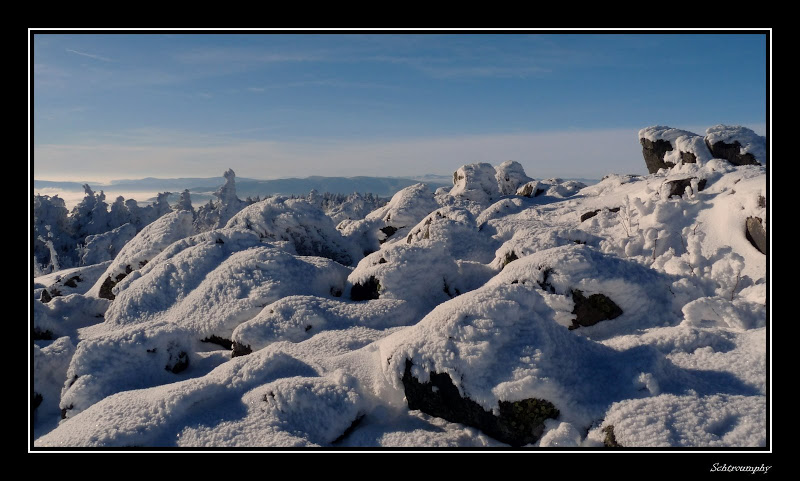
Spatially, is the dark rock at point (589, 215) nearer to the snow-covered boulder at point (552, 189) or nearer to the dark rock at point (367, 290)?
the snow-covered boulder at point (552, 189)

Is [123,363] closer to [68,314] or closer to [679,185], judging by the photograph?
[68,314]

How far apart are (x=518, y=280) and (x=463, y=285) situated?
9.06 feet

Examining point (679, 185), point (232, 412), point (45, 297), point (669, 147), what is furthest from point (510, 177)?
point (232, 412)

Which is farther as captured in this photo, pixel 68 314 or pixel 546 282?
Result: pixel 68 314

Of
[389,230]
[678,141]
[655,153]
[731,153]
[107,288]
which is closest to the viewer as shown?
[107,288]

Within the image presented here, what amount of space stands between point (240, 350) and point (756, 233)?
1484 cm

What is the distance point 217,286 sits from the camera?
1291 centimetres

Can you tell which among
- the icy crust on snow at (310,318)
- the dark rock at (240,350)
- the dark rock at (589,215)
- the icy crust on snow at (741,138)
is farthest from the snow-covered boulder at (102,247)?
the icy crust on snow at (741,138)

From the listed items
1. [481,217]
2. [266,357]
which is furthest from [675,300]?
[481,217]

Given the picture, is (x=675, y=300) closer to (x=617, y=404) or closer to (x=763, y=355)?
(x=763, y=355)

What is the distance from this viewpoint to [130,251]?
1730cm

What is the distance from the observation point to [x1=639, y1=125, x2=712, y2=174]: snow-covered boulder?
28.5 meters

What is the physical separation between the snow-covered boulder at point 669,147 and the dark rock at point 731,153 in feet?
1.28
